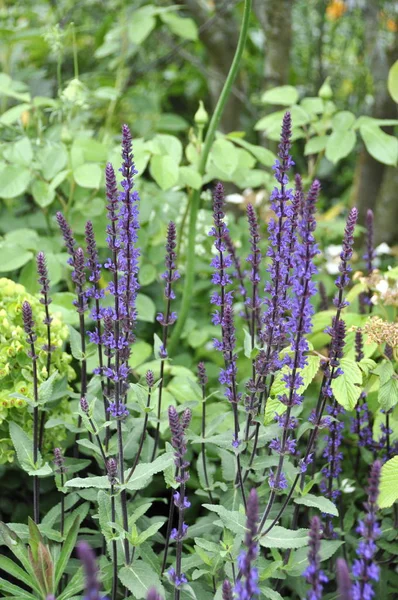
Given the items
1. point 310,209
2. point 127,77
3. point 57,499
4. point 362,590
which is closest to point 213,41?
point 127,77

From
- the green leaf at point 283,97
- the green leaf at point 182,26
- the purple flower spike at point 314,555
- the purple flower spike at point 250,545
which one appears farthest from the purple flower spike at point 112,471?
the green leaf at point 182,26

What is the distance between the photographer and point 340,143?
290 cm

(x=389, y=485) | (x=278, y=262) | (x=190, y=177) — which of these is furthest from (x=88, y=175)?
(x=389, y=485)

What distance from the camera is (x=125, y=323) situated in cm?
186

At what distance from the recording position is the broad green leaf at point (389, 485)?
72.3 inches

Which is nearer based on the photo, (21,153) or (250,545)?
(250,545)

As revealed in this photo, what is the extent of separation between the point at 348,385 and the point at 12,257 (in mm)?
1486

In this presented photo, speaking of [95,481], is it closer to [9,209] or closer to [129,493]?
[129,493]

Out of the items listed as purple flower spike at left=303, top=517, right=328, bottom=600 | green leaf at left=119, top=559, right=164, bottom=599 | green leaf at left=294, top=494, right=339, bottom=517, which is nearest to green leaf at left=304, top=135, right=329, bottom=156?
green leaf at left=294, top=494, right=339, bottom=517

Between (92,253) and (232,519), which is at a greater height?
(92,253)

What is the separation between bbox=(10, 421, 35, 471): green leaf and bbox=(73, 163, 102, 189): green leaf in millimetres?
998

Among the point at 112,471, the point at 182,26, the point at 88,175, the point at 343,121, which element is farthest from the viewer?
the point at 182,26

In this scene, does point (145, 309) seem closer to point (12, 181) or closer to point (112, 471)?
point (12, 181)

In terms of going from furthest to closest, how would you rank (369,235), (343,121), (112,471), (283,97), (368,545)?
(283,97) → (343,121) → (369,235) → (112,471) → (368,545)
